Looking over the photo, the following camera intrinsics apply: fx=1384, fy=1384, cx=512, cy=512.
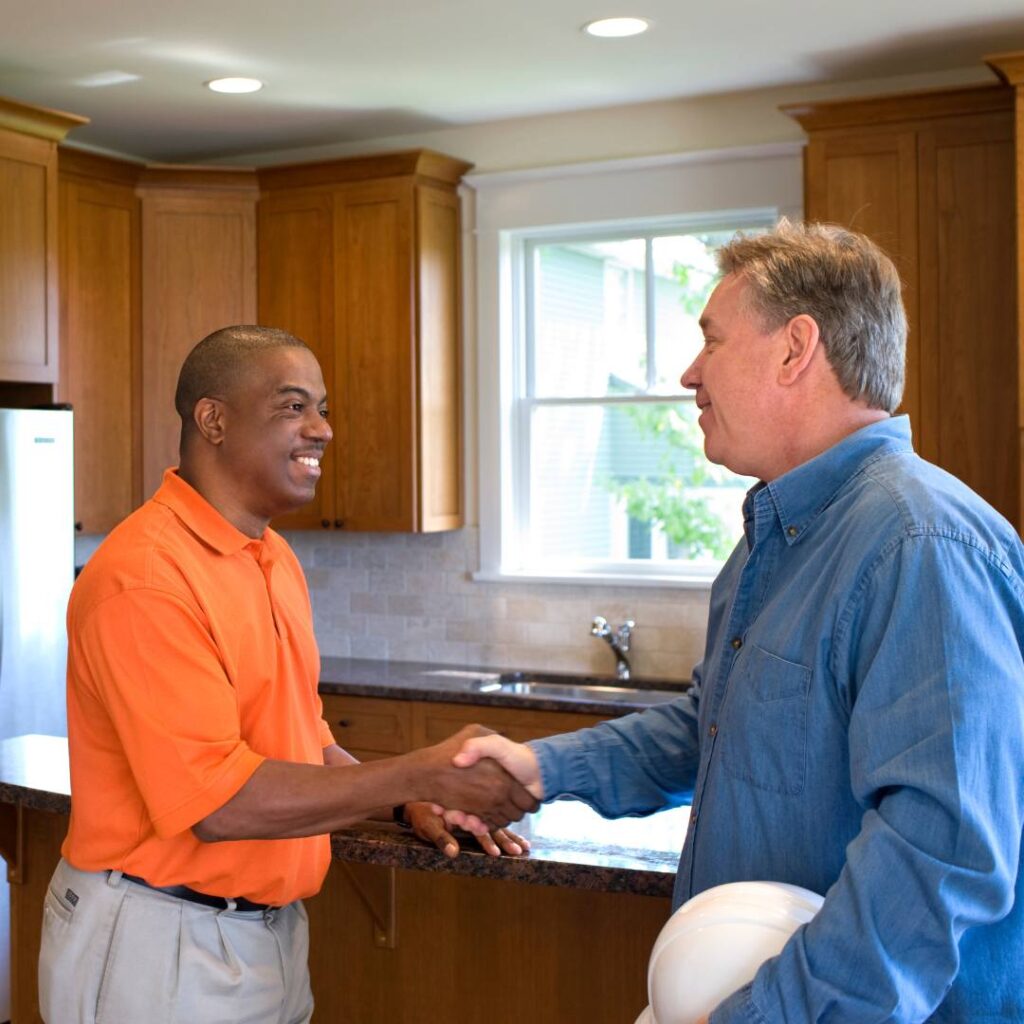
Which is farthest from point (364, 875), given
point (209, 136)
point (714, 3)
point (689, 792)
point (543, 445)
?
point (209, 136)

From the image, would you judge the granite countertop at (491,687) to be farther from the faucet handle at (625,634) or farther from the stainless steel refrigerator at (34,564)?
the stainless steel refrigerator at (34,564)

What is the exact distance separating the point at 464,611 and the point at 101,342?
5.37ft

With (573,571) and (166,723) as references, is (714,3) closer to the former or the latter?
(573,571)

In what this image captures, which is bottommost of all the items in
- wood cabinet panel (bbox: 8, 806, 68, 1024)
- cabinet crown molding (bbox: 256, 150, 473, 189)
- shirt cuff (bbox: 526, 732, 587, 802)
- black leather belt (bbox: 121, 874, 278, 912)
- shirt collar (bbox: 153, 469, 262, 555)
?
wood cabinet panel (bbox: 8, 806, 68, 1024)

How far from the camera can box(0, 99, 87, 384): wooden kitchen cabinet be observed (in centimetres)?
434

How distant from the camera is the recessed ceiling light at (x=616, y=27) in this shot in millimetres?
3832

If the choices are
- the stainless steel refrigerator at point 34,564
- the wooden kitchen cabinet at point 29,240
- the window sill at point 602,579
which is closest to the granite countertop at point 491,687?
Result: the window sill at point 602,579

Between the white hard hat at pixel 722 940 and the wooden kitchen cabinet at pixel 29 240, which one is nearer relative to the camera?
the white hard hat at pixel 722 940

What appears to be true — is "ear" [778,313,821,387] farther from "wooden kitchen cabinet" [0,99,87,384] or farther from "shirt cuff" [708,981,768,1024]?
"wooden kitchen cabinet" [0,99,87,384]

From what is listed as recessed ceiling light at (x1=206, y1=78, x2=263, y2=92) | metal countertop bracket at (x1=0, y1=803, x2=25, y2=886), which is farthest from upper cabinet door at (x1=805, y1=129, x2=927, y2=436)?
metal countertop bracket at (x1=0, y1=803, x2=25, y2=886)

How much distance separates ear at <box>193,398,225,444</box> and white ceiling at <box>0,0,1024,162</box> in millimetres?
1996

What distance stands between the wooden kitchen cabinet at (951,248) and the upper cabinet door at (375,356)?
5.04ft

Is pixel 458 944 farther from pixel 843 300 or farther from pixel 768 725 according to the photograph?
pixel 843 300

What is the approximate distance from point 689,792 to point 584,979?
38cm
